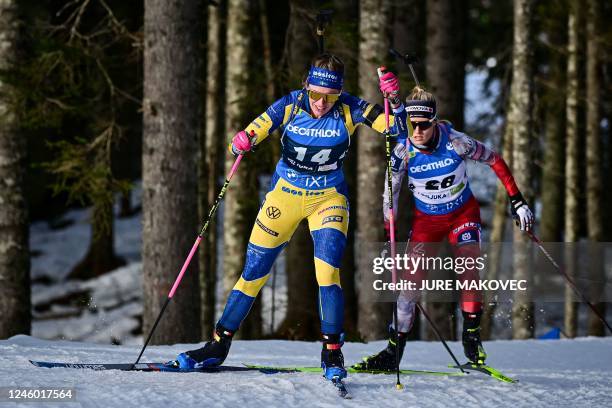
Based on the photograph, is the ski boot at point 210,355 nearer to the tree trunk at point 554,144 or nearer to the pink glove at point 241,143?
the pink glove at point 241,143

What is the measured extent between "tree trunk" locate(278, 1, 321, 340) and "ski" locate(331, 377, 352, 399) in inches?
263

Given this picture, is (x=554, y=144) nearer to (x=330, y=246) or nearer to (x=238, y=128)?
(x=238, y=128)

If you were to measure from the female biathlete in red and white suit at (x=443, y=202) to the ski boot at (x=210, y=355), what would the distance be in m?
1.23

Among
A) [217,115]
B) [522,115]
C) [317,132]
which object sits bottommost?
[317,132]

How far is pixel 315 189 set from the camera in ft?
21.2

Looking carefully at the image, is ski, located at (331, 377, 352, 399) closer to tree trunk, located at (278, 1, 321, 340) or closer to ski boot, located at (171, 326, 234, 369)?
ski boot, located at (171, 326, 234, 369)

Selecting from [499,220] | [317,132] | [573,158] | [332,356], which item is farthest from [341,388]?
[573,158]

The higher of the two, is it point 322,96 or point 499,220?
point 322,96

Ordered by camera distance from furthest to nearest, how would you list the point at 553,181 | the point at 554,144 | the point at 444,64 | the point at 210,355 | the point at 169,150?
the point at 554,144 → the point at 553,181 → the point at 444,64 → the point at 169,150 → the point at 210,355

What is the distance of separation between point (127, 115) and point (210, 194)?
8371mm

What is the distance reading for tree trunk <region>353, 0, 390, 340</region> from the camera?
398 inches

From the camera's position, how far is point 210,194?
14477 mm

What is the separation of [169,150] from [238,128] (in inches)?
106

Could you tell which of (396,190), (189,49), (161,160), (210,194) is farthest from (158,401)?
(210,194)
